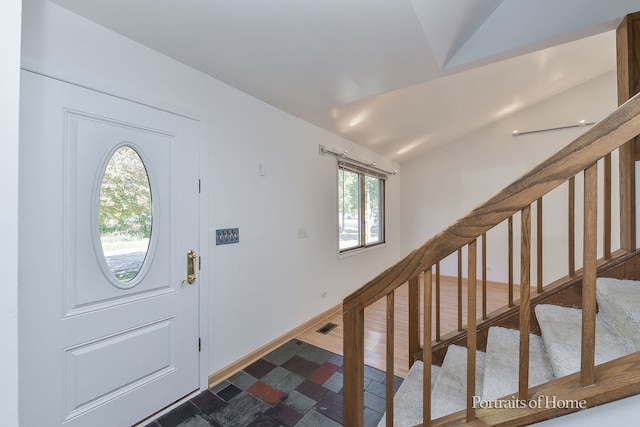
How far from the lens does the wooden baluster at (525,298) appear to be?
82 cm

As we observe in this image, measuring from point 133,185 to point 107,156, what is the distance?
0.20 meters

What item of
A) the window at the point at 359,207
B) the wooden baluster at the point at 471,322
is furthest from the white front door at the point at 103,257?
the window at the point at 359,207

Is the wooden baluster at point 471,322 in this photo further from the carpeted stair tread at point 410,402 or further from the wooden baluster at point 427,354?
the carpeted stair tread at point 410,402

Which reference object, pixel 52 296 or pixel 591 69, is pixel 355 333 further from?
pixel 591 69

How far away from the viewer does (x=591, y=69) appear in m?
3.44

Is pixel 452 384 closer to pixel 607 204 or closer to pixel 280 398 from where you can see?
pixel 280 398

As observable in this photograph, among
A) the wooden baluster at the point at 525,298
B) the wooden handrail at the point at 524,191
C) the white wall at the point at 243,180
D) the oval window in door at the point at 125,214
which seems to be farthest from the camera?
the oval window in door at the point at 125,214

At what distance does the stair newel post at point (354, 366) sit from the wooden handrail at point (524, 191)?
0.08m

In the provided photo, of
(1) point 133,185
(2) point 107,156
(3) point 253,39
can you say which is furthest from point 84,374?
(3) point 253,39

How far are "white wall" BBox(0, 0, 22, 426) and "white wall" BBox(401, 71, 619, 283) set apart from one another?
453 cm

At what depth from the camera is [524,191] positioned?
0.81 metres

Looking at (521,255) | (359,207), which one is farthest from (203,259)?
(359,207)

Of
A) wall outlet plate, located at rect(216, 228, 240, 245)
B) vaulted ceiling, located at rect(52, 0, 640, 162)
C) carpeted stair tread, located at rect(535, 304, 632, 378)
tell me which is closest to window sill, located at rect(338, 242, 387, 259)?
wall outlet plate, located at rect(216, 228, 240, 245)

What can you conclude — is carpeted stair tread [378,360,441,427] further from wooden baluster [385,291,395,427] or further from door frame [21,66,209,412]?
door frame [21,66,209,412]
